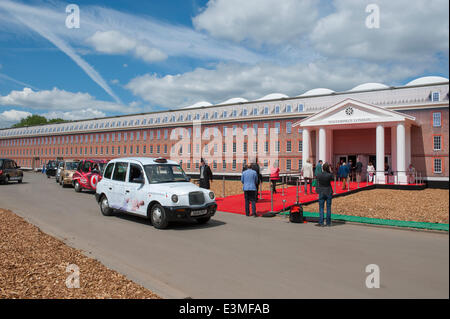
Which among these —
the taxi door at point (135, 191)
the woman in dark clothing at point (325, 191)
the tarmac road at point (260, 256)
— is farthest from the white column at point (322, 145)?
the taxi door at point (135, 191)

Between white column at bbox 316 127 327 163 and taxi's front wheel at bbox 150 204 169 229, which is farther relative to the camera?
white column at bbox 316 127 327 163

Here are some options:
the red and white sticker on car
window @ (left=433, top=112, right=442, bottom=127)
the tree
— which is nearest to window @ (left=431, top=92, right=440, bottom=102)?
window @ (left=433, top=112, right=442, bottom=127)

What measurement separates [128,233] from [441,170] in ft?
122

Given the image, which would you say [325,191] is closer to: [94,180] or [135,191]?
[135,191]

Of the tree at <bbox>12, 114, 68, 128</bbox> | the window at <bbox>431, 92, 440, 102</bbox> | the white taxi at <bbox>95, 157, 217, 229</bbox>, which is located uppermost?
the tree at <bbox>12, 114, 68, 128</bbox>

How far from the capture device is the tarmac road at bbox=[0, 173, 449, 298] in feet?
10.3

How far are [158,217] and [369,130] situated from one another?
32849 millimetres

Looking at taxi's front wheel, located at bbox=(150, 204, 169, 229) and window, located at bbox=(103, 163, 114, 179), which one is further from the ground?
window, located at bbox=(103, 163, 114, 179)

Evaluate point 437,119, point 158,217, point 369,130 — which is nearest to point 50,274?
point 158,217

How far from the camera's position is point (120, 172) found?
36.2 ft

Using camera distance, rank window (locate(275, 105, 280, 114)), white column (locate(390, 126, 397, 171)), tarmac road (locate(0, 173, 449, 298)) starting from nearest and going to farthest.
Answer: tarmac road (locate(0, 173, 449, 298))
white column (locate(390, 126, 397, 171))
window (locate(275, 105, 280, 114))

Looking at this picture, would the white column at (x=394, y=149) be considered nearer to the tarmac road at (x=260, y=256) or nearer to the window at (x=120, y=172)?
the tarmac road at (x=260, y=256)

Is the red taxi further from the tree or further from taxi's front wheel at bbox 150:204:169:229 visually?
the tree

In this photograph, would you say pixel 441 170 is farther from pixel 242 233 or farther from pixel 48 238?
pixel 48 238
